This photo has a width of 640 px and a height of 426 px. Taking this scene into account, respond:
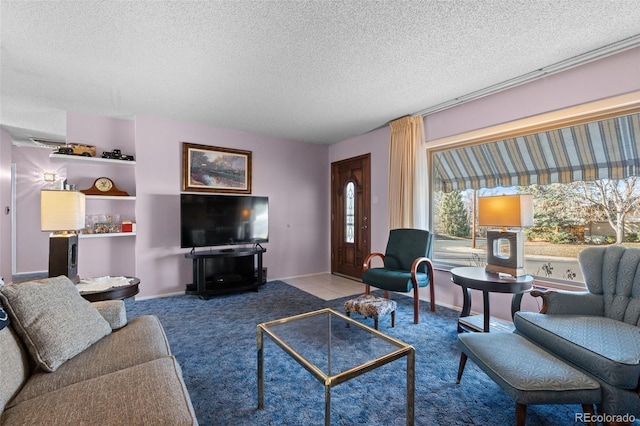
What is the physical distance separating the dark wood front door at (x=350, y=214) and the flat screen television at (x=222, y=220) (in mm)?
1472

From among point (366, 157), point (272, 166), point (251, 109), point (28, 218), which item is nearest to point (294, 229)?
point (272, 166)

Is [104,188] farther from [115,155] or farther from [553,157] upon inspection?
[553,157]

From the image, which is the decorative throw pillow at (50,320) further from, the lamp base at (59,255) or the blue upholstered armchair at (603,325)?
the blue upholstered armchair at (603,325)

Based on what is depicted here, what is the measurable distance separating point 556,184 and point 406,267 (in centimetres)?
177

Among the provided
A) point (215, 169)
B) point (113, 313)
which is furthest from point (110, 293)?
point (215, 169)

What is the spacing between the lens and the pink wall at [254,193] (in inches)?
158

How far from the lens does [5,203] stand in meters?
4.65

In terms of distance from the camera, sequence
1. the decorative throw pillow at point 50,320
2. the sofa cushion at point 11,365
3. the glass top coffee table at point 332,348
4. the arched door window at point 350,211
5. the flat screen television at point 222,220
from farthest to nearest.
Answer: the arched door window at point 350,211, the flat screen television at point 222,220, the glass top coffee table at point 332,348, the decorative throw pillow at point 50,320, the sofa cushion at point 11,365

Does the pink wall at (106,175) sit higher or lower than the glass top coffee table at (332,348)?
higher

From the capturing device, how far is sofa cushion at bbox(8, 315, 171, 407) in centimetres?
122

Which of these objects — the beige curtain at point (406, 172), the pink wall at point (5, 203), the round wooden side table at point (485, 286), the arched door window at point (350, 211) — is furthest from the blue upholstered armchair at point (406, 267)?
the pink wall at point (5, 203)

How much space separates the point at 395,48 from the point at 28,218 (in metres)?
7.01

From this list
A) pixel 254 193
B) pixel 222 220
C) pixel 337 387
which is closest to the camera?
pixel 337 387

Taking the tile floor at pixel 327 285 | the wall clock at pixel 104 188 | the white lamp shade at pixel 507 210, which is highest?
the wall clock at pixel 104 188
